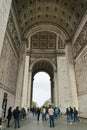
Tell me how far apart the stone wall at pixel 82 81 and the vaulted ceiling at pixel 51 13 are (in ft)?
13.1

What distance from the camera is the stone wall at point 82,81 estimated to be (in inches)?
465

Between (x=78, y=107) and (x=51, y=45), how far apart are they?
1656cm

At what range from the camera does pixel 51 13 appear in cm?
1616

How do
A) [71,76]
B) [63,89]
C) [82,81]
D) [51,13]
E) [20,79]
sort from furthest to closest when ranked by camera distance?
Answer: [63,89] → [51,13] → [71,76] → [20,79] → [82,81]

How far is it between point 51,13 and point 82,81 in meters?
9.14

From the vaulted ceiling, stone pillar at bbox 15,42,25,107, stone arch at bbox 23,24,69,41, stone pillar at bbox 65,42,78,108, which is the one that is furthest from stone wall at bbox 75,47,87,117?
stone pillar at bbox 15,42,25,107

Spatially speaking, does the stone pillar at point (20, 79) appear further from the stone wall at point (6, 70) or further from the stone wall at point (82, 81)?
the stone wall at point (82, 81)

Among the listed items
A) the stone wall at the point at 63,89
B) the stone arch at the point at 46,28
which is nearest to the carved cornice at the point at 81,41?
the stone arch at the point at 46,28

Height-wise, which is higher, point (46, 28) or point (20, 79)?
point (46, 28)

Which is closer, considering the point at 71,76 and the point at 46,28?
the point at 71,76

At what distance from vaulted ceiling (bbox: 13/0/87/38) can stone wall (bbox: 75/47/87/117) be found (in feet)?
13.1

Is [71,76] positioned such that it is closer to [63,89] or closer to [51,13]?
[51,13]

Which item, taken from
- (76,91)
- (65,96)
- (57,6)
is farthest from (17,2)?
(65,96)

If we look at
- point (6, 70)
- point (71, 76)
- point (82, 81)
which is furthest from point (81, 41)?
point (6, 70)
